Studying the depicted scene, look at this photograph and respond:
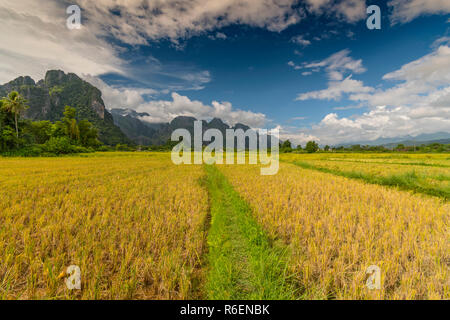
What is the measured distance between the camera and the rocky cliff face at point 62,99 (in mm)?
118312

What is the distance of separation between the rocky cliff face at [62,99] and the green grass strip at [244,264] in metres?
129

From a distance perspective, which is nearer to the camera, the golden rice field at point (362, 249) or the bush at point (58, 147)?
the golden rice field at point (362, 249)

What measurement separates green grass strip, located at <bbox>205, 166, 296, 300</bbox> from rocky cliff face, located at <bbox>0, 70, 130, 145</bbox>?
129 meters

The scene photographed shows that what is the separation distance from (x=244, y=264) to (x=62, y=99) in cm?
20089

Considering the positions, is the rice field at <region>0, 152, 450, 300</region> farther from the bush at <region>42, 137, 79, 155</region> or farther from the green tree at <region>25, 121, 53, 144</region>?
Result: the green tree at <region>25, 121, 53, 144</region>

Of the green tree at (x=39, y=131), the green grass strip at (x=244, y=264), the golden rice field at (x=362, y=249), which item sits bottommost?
the green grass strip at (x=244, y=264)

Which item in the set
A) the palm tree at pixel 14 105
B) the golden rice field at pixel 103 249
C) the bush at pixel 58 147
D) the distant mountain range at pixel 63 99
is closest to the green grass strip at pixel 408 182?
the golden rice field at pixel 103 249

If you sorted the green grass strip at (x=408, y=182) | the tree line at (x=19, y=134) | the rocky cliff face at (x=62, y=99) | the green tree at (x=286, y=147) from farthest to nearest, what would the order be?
the rocky cliff face at (x=62, y=99), the green tree at (x=286, y=147), the tree line at (x=19, y=134), the green grass strip at (x=408, y=182)

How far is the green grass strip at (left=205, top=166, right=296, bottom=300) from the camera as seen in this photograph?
2.52m

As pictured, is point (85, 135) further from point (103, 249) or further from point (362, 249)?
point (362, 249)

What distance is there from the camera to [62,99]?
140125 mm

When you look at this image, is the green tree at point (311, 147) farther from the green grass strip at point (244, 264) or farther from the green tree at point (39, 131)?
the green tree at point (39, 131)

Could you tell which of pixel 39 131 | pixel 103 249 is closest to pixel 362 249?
pixel 103 249
